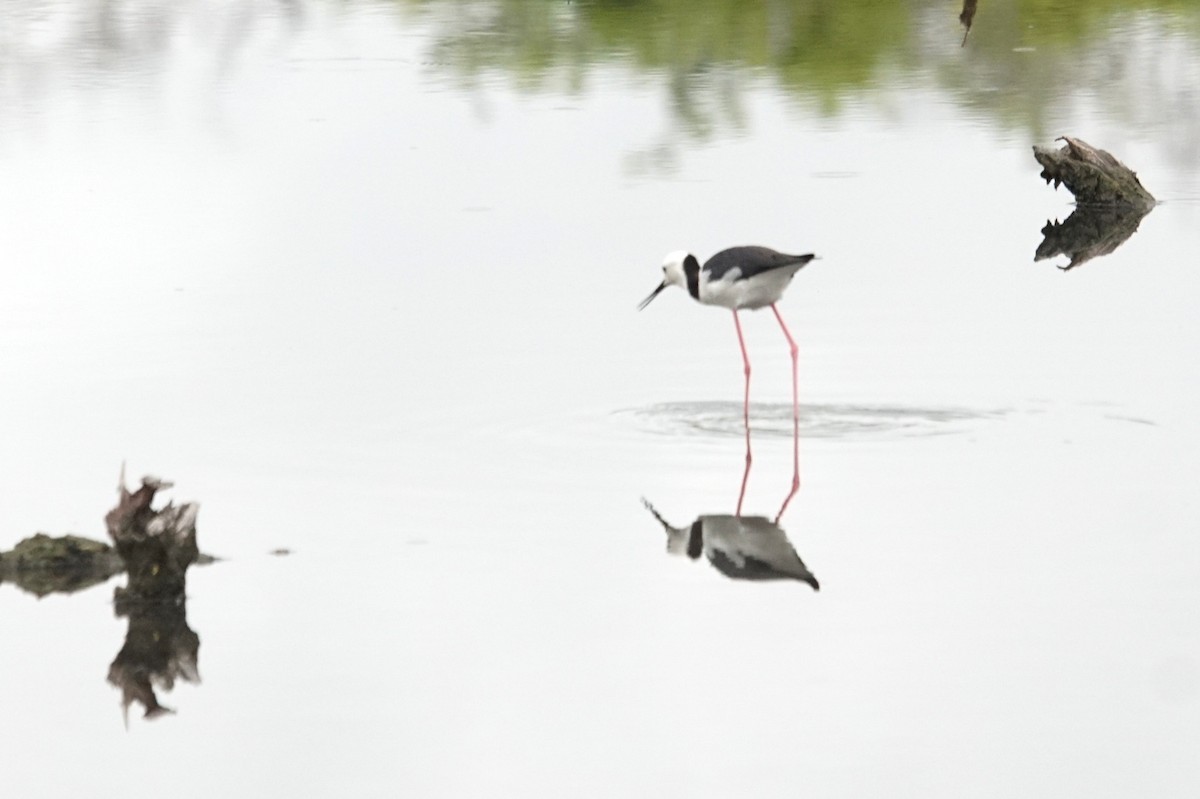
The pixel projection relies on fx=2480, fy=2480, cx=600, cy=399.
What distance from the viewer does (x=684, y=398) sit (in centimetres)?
1015

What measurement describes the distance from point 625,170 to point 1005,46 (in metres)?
8.53

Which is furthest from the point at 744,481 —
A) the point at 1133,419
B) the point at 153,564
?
the point at 153,564

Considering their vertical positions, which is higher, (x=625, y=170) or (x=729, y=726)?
(x=729, y=726)

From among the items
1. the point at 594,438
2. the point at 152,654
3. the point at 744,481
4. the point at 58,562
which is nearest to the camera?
the point at 152,654

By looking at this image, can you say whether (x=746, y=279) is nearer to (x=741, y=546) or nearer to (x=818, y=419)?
(x=818, y=419)

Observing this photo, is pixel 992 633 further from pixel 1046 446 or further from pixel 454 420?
pixel 454 420

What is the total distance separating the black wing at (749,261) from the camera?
10.2m

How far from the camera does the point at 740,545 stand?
789cm

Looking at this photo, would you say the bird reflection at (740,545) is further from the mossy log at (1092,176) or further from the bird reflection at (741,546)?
the mossy log at (1092,176)

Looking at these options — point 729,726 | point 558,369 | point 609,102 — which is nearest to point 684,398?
point 558,369

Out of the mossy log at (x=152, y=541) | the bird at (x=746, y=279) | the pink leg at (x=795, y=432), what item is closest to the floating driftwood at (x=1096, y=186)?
the bird at (x=746, y=279)

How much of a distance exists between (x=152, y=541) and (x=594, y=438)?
2.55 meters

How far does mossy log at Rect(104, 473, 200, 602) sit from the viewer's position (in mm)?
7141

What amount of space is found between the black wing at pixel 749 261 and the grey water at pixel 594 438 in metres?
0.49
